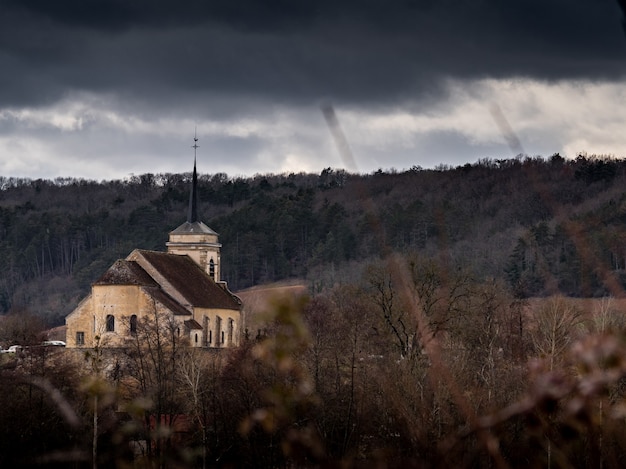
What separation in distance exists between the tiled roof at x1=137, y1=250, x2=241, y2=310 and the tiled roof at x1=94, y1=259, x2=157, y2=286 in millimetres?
1253

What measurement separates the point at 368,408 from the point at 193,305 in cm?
3756

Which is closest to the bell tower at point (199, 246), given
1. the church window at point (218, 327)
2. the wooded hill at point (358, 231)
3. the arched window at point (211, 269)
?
the arched window at point (211, 269)

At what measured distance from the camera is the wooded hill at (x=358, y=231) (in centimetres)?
13462

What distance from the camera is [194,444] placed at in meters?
37.5

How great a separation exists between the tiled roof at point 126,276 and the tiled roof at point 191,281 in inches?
49.3

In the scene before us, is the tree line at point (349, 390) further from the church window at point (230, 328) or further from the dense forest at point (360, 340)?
the church window at point (230, 328)

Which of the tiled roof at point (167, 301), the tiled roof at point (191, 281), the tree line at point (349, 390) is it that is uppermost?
the tiled roof at point (191, 281)

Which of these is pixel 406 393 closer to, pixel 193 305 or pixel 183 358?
pixel 183 358

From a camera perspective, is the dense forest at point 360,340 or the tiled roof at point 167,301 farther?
the tiled roof at point 167,301

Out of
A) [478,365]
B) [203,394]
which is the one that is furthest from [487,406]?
[478,365]

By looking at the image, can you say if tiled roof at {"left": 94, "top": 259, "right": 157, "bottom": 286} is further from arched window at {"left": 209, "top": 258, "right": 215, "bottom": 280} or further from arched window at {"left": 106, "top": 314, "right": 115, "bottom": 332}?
arched window at {"left": 209, "top": 258, "right": 215, "bottom": 280}

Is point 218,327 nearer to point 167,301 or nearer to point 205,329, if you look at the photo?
point 205,329

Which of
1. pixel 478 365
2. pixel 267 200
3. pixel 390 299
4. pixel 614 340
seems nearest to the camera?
pixel 614 340

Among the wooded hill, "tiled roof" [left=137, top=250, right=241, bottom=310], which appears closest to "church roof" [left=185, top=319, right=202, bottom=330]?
"tiled roof" [left=137, top=250, right=241, bottom=310]
